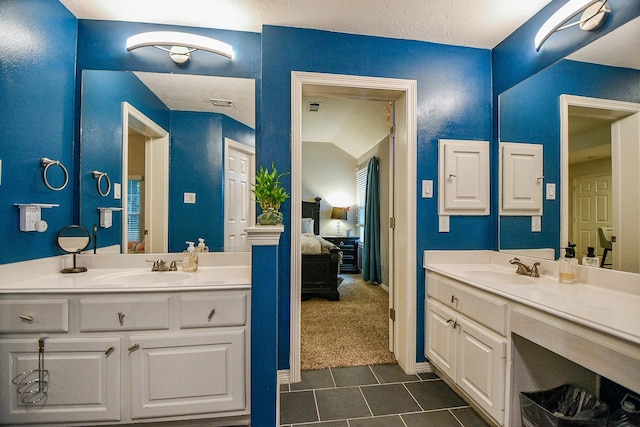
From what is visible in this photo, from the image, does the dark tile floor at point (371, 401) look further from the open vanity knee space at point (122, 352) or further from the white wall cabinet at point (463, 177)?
the white wall cabinet at point (463, 177)

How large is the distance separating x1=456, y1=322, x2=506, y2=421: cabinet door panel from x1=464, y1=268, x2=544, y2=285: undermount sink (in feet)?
1.17

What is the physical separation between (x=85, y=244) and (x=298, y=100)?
1.71 metres

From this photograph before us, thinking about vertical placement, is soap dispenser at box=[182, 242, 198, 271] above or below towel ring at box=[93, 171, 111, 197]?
below

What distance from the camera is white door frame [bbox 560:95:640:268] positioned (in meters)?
1.39

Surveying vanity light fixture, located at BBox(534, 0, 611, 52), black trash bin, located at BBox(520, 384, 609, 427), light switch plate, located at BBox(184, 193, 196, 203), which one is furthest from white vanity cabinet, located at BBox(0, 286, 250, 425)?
vanity light fixture, located at BBox(534, 0, 611, 52)

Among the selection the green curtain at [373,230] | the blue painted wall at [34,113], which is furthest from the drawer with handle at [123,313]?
the green curtain at [373,230]

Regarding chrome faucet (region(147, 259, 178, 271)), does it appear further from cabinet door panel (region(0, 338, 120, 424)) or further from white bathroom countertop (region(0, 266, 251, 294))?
cabinet door panel (region(0, 338, 120, 424))

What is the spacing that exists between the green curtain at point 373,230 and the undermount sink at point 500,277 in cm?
293

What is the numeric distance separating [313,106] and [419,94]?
237 centimetres

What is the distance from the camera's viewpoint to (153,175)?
1994 millimetres

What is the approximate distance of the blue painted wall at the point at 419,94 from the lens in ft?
6.50

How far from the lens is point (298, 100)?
6.57ft

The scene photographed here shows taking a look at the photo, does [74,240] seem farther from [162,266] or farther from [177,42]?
[177,42]

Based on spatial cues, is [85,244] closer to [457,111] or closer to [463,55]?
[457,111]
